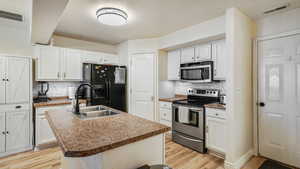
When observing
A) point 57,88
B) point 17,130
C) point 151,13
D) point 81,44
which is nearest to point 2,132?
point 17,130

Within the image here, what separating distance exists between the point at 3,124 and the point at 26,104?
459 millimetres

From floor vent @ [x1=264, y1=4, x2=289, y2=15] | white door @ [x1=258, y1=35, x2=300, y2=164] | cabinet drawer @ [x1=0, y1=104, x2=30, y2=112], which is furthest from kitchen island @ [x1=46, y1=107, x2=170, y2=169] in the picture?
floor vent @ [x1=264, y1=4, x2=289, y2=15]

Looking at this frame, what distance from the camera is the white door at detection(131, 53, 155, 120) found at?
371cm

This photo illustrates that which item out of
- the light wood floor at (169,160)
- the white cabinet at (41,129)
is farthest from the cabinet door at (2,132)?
the white cabinet at (41,129)

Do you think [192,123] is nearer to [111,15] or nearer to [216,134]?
[216,134]

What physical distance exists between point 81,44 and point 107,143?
3.67 metres

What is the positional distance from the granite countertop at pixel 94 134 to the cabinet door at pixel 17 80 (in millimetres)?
1845

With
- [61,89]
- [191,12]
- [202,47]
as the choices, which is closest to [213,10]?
[191,12]

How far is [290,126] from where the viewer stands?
7.56 ft

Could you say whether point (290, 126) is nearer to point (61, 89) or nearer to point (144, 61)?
point (144, 61)

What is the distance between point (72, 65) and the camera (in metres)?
3.46

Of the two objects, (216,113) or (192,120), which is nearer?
(216,113)

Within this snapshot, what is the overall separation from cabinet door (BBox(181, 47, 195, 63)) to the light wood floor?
6.24 feet

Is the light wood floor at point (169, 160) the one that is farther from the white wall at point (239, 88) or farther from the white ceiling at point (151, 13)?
the white ceiling at point (151, 13)
